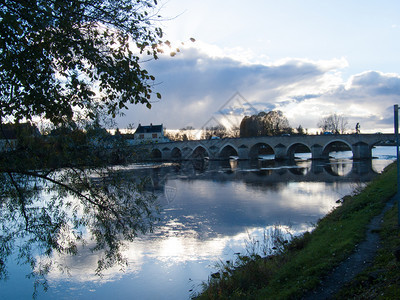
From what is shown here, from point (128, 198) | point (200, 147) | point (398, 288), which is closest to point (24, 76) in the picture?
point (128, 198)

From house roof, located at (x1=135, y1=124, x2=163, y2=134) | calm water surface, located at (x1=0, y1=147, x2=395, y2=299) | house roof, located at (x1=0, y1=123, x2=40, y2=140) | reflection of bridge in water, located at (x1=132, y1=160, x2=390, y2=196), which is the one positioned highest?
house roof, located at (x1=135, y1=124, x2=163, y2=134)

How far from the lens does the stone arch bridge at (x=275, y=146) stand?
46931 millimetres

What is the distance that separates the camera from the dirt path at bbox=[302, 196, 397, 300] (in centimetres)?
498

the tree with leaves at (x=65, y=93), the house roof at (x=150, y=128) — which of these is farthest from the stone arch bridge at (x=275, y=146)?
the tree with leaves at (x=65, y=93)

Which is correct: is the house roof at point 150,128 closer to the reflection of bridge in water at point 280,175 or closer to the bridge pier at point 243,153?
the bridge pier at point 243,153

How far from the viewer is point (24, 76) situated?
475cm

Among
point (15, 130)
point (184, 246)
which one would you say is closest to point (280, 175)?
point (184, 246)

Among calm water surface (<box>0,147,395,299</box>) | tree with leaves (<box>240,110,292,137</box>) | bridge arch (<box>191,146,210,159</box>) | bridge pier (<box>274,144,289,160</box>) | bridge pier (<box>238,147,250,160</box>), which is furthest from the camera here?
tree with leaves (<box>240,110,292,137</box>)

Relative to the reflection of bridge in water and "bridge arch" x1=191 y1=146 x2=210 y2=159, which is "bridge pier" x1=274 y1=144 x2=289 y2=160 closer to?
the reflection of bridge in water

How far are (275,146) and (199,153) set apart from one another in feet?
62.2

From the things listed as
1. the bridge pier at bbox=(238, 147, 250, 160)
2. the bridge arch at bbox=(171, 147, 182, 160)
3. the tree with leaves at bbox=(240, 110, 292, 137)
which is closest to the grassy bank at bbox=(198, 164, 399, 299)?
the bridge pier at bbox=(238, 147, 250, 160)

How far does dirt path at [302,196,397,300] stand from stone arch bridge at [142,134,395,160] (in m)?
37.2

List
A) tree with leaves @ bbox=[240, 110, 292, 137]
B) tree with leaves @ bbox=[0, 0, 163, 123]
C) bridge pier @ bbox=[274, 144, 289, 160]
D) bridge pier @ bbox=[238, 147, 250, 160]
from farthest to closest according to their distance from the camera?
1. tree with leaves @ bbox=[240, 110, 292, 137]
2. bridge pier @ bbox=[238, 147, 250, 160]
3. bridge pier @ bbox=[274, 144, 289, 160]
4. tree with leaves @ bbox=[0, 0, 163, 123]

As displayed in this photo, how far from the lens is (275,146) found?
184 feet
